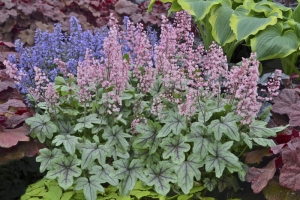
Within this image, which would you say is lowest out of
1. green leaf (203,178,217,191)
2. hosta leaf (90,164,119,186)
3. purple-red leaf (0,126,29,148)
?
green leaf (203,178,217,191)

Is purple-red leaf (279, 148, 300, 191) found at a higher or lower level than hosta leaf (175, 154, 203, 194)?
higher

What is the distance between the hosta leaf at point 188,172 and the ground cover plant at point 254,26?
1.20 m

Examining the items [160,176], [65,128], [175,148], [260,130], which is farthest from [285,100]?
[65,128]

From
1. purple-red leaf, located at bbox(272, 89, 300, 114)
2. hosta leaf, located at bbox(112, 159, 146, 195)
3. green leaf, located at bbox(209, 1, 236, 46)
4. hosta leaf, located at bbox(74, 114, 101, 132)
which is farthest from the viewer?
green leaf, located at bbox(209, 1, 236, 46)

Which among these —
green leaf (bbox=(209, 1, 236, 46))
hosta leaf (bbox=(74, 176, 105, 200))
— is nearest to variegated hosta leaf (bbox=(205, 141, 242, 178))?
hosta leaf (bbox=(74, 176, 105, 200))

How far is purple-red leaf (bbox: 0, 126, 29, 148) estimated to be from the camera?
2.10 m

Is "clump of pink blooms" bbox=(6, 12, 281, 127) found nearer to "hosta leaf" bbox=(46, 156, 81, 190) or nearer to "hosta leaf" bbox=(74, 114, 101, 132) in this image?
"hosta leaf" bbox=(74, 114, 101, 132)

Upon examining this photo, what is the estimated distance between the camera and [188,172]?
2064 mm

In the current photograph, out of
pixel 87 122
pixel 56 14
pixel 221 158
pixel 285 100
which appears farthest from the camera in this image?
pixel 56 14

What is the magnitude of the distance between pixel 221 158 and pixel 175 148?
225 millimetres

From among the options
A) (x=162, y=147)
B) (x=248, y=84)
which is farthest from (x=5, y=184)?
(x=248, y=84)

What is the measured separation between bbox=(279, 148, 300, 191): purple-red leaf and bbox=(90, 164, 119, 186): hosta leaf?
766 mm

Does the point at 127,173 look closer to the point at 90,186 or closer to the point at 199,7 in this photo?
the point at 90,186

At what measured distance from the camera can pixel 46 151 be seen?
2131 millimetres
